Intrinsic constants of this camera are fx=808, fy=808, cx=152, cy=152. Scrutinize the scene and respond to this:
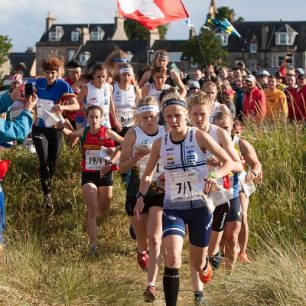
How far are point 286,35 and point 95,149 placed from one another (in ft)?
267

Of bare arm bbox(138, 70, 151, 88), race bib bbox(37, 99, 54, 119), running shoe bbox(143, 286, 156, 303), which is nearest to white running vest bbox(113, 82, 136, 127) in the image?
bare arm bbox(138, 70, 151, 88)

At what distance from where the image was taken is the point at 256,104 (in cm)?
1227

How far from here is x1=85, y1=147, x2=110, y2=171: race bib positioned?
9.44m

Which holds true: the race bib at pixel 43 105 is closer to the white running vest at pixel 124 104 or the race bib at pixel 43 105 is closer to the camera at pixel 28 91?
the white running vest at pixel 124 104

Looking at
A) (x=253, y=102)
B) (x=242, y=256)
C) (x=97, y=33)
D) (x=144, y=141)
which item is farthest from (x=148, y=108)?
(x=97, y=33)

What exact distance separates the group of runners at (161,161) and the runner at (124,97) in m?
0.01

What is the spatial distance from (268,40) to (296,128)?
80187 millimetres

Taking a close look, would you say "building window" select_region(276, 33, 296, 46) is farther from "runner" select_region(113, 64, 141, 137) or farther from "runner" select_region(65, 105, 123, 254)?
"runner" select_region(65, 105, 123, 254)

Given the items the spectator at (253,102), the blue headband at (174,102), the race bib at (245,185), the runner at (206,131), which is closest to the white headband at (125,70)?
the spectator at (253,102)

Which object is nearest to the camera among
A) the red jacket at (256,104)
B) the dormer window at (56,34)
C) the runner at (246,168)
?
the runner at (246,168)

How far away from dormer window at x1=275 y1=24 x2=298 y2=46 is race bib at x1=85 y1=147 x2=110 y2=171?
264 feet

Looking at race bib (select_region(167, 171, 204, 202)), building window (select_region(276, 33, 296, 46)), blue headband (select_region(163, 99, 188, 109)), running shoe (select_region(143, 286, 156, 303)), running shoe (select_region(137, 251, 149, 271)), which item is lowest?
running shoe (select_region(143, 286, 156, 303))

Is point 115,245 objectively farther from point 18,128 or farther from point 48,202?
point 18,128

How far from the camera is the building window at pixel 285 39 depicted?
88.2 m
